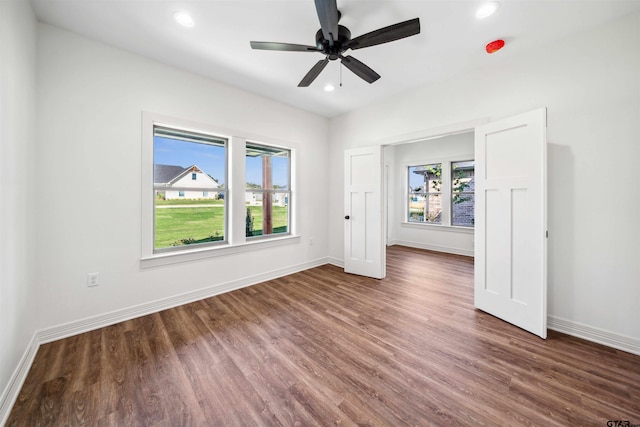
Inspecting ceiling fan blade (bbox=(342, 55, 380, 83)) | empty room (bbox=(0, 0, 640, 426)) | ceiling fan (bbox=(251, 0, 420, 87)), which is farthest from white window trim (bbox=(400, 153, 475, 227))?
ceiling fan (bbox=(251, 0, 420, 87))

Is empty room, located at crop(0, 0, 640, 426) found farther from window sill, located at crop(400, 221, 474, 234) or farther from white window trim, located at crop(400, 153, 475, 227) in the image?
white window trim, located at crop(400, 153, 475, 227)

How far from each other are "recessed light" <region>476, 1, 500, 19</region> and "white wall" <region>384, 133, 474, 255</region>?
327 centimetres

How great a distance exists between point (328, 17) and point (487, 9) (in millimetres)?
1366

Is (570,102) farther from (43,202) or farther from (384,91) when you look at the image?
(43,202)

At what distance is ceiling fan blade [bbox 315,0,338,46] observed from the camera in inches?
56.6

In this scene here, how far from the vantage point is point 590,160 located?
2082mm

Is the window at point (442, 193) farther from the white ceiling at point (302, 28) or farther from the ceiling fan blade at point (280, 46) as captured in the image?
the ceiling fan blade at point (280, 46)

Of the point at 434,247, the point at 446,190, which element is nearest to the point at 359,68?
the point at 446,190

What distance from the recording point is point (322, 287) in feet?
10.8

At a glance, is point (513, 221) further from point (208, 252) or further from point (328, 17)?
point (208, 252)

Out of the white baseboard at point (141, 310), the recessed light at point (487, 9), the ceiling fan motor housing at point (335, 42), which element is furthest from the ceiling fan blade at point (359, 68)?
the white baseboard at point (141, 310)

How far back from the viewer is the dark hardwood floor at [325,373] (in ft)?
4.43

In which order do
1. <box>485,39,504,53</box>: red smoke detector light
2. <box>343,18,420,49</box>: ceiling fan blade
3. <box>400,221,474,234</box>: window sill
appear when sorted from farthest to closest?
<box>400,221,474,234</box>: window sill
<box>485,39,504,53</box>: red smoke detector light
<box>343,18,420,49</box>: ceiling fan blade

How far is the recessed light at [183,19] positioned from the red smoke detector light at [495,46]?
9.08 feet
